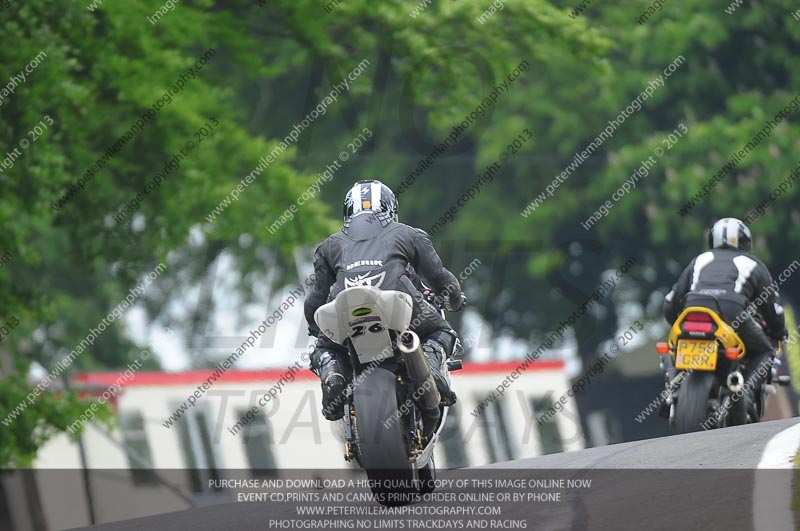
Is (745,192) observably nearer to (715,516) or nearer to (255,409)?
(255,409)

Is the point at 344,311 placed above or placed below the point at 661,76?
below

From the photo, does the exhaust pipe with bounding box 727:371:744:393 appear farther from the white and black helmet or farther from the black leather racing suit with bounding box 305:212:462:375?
the black leather racing suit with bounding box 305:212:462:375

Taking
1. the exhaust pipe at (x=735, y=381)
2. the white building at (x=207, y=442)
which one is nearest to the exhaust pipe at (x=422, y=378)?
the exhaust pipe at (x=735, y=381)

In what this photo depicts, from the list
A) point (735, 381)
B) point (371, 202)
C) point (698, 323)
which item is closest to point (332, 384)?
point (371, 202)

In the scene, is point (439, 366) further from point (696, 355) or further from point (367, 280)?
point (696, 355)

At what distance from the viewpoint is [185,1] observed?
20.4 metres

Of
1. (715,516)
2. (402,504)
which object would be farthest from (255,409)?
(715,516)

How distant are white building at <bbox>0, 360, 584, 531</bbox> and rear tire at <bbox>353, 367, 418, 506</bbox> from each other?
Result: 14009 mm

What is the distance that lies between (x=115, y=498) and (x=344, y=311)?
1540 centimetres

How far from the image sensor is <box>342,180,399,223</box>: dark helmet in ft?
32.4

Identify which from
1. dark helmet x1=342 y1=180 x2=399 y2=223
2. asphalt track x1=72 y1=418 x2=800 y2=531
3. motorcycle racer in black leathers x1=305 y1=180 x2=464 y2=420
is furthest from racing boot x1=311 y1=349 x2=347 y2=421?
dark helmet x1=342 y1=180 x2=399 y2=223

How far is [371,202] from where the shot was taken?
989 centimetres

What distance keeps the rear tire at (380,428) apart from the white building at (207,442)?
14.0m

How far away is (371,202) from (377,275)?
592mm
